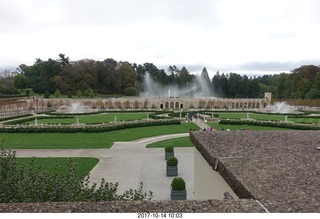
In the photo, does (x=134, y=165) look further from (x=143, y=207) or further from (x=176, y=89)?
(x=176, y=89)

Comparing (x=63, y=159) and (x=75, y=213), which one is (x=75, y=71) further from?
(x=75, y=213)

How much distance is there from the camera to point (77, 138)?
27875 millimetres

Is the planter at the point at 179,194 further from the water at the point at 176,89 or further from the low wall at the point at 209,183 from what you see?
the water at the point at 176,89

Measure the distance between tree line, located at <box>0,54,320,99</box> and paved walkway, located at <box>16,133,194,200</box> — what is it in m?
61.4

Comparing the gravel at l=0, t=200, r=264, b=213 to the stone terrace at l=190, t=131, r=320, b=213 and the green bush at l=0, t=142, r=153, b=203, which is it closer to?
the stone terrace at l=190, t=131, r=320, b=213

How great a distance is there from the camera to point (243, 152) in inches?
331

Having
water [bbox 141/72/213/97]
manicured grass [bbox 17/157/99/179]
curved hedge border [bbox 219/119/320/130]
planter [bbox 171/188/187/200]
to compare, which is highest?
water [bbox 141/72/213/97]

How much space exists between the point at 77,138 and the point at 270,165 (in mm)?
23109

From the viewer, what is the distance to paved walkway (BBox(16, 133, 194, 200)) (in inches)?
571

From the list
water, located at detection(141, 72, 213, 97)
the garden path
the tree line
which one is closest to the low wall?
the garden path

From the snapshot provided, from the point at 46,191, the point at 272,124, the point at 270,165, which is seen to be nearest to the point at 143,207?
the point at 46,191

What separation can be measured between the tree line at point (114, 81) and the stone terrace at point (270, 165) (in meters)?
74.9

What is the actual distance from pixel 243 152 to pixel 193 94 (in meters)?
101

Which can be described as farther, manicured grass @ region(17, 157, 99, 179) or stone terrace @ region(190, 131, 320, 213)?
manicured grass @ region(17, 157, 99, 179)
